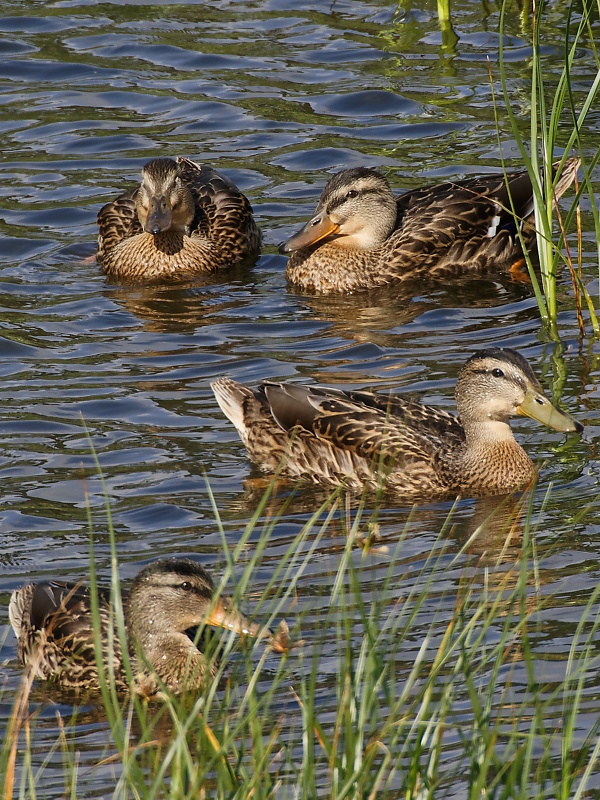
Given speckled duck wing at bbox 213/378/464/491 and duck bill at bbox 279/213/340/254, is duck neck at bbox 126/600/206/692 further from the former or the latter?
duck bill at bbox 279/213/340/254

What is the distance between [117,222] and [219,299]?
4.10 ft

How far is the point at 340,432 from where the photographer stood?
700 centimetres

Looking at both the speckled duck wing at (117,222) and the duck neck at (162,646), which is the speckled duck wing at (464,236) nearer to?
the speckled duck wing at (117,222)

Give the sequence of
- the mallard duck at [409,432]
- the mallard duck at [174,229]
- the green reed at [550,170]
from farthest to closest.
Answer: the mallard duck at [174,229] → the green reed at [550,170] → the mallard duck at [409,432]

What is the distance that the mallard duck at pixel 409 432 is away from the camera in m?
6.79

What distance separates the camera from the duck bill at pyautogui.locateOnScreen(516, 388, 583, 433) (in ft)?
21.5

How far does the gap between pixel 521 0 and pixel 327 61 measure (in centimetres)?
243

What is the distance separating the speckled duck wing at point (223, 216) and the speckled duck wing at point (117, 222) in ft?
1.59

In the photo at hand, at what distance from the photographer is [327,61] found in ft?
44.9

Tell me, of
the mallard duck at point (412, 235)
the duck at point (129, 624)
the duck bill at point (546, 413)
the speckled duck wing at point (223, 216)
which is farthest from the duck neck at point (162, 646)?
the speckled duck wing at point (223, 216)

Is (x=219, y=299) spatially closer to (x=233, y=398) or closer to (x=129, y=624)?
(x=233, y=398)

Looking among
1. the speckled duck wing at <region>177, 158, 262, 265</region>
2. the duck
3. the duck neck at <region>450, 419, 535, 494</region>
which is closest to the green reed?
the duck neck at <region>450, 419, 535, 494</region>

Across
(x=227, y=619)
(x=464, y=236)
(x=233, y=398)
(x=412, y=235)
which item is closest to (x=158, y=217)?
(x=412, y=235)

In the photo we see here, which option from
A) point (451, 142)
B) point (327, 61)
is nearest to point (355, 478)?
point (451, 142)
